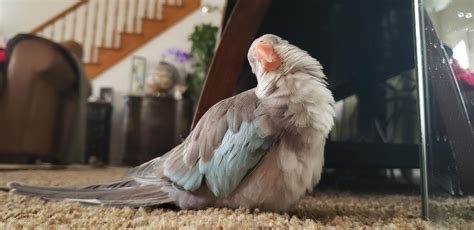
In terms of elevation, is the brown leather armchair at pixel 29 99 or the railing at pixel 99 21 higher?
the railing at pixel 99 21

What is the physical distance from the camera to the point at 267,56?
46 cm

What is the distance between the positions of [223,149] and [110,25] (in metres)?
3.18

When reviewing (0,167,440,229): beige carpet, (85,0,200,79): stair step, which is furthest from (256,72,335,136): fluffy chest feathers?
(85,0,200,79): stair step

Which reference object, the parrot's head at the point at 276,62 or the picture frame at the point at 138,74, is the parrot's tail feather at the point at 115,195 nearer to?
the parrot's head at the point at 276,62

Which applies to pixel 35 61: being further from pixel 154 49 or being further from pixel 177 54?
pixel 154 49

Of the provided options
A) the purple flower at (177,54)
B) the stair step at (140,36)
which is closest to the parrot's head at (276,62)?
the purple flower at (177,54)

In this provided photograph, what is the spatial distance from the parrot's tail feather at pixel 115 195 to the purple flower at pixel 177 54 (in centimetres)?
252

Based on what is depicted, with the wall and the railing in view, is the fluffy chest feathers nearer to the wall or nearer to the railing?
the wall

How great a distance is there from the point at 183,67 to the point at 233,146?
8.90 feet

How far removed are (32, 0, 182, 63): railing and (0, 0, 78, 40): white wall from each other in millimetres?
158

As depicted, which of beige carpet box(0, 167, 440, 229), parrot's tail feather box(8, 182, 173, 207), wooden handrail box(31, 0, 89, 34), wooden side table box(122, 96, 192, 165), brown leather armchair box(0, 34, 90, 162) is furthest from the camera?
wooden handrail box(31, 0, 89, 34)

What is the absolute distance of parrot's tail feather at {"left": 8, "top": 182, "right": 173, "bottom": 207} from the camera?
1.73ft

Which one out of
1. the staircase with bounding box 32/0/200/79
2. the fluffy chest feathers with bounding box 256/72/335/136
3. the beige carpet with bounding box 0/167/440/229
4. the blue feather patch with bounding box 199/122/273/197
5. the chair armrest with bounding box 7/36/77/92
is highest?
the staircase with bounding box 32/0/200/79

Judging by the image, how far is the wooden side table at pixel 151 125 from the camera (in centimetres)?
266
